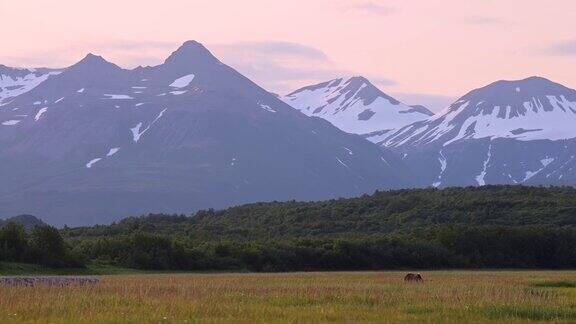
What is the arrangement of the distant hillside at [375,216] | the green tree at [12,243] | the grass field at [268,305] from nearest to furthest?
the grass field at [268,305] < the green tree at [12,243] < the distant hillside at [375,216]

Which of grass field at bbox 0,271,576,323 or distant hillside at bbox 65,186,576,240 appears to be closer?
grass field at bbox 0,271,576,323

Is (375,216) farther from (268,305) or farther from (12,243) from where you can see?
(268,305)

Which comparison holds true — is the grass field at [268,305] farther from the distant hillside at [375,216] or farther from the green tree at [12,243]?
the distant hillside at [375,216]

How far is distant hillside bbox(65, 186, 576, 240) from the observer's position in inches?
4250

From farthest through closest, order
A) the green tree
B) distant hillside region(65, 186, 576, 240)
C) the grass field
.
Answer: distant hillside region(65, 186, 576, 240), the green tree, the grass field

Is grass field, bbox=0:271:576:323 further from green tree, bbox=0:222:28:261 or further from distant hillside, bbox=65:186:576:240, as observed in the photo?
distant hillside, bbox=65:186:576:240

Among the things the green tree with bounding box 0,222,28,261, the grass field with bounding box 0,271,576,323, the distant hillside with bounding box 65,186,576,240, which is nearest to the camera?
the grass field with bounding box 0,271,576,323

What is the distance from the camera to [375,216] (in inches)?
4651

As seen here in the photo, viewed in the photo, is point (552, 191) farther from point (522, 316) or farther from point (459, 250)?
point (522, 316)

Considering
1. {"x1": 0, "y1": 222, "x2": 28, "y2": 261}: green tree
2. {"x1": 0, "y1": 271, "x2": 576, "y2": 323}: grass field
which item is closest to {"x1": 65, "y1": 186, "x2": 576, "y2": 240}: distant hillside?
{"x1": 0, "y1": 222, "x2": 28, "y2": 261}: green tree

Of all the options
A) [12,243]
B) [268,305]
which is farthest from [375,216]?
[268,305]

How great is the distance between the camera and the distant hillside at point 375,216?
108 metres

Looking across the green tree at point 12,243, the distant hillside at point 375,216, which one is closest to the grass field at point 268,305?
the green tree at point 12,243

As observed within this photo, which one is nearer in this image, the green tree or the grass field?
the grass field
